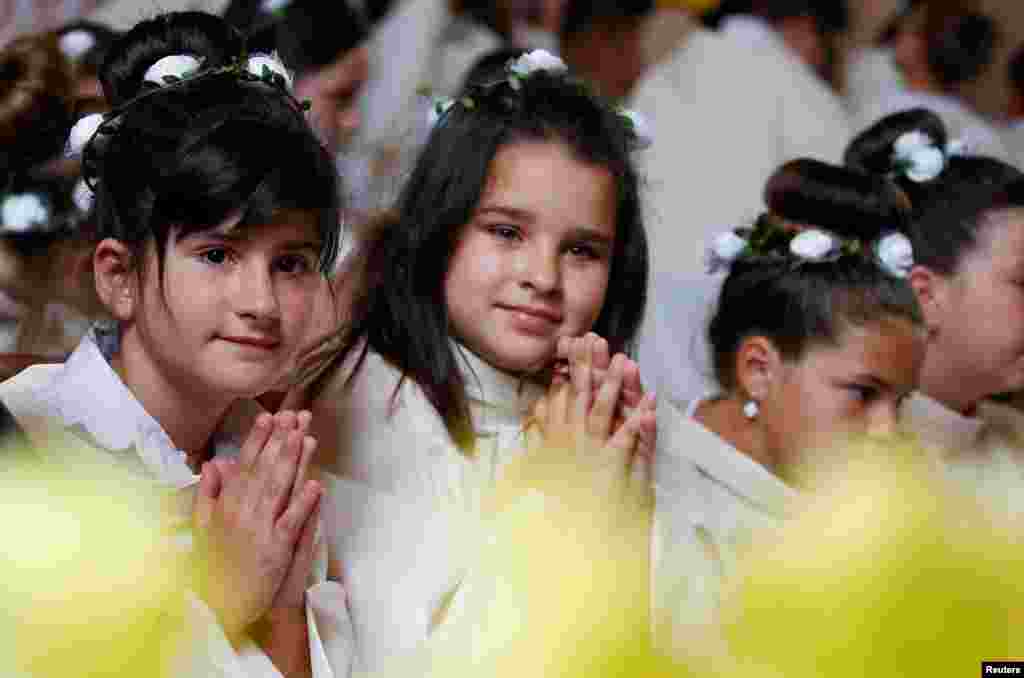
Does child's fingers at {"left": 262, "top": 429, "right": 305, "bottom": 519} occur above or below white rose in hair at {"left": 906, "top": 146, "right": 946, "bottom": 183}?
below

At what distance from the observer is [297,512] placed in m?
1.21

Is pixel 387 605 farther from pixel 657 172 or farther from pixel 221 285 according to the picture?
pixel 657 172

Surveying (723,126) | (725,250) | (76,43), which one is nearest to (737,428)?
(725,250)

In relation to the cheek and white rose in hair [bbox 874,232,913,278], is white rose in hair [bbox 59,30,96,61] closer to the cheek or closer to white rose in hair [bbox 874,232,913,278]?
the cheek

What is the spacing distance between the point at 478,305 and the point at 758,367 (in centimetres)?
44

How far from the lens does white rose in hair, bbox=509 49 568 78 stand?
5.24 ft

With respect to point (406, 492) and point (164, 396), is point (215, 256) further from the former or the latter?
A: point (406, 492)

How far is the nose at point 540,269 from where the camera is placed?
145cm

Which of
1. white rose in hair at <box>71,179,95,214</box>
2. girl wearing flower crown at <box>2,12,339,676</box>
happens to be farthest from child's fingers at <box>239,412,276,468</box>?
white rose in hair at <box>71,179,95,214</box>

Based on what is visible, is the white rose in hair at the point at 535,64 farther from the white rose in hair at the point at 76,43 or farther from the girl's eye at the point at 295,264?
the white rose in hair at the point at 76,43

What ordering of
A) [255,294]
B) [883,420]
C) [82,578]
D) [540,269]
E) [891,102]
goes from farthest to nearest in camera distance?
[891,102] < [883,420] < [540,269] < [255,294] < [82,578]

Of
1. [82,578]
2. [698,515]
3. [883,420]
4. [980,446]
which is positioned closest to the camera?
[82,578]

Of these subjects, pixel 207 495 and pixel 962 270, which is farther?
pixel 962 270

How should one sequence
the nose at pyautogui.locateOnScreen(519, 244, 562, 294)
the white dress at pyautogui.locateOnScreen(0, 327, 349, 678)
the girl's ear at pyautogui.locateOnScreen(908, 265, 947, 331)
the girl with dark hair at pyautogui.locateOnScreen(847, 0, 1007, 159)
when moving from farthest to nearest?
the girl with dark hair at pyautogui.locateOnScreen(847, 0, 1007, 159)
the girl's ear at pyautogui.locateOnScreen(908, 265, 947, 331)
the nose at pyautogui.locateOnScreen(519, 244, 562, 294)
the white dress at pyautogui.locateOnScreen(0, 327, 349, 678)
